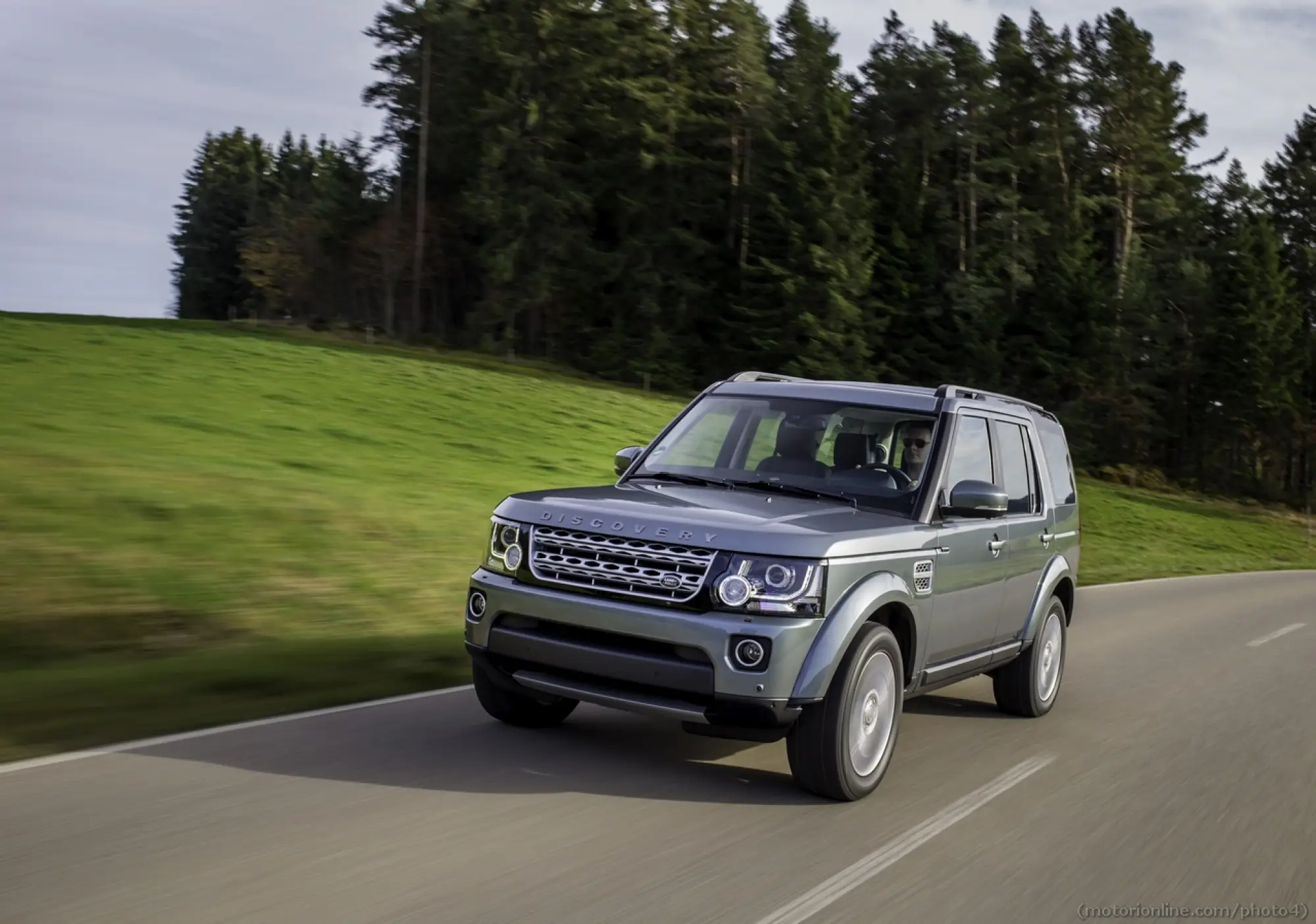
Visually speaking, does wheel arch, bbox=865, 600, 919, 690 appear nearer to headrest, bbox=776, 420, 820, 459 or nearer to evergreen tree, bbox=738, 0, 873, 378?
headrest, bbox=776, 420, 820, 459

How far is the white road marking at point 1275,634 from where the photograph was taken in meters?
14.2

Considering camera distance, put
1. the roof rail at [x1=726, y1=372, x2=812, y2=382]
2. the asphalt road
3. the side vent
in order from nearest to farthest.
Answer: the asphalt road, the side vent, the roof rail at [x1=726, y1=372, x2=812, y2=382]

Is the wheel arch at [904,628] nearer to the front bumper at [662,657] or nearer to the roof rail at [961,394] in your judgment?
the front bumper at [662,657]

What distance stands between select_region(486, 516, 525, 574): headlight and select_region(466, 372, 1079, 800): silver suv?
0.01 metres

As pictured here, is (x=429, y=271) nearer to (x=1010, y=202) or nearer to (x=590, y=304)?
(x=590, y=304)

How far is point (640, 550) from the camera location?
6137mm

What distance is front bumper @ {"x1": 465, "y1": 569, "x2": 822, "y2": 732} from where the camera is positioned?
592 centimetres

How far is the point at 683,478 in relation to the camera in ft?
24.7

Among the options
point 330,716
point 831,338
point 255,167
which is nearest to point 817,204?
point 831,338

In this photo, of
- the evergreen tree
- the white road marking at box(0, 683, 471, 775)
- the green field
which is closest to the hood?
the white road marking at box(0, 683, 471, 775)

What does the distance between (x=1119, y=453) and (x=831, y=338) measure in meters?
17.0

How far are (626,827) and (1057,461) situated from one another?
5.06m

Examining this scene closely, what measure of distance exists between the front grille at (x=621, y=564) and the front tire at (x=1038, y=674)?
349 centimetres

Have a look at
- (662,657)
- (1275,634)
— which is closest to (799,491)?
(662,657)
